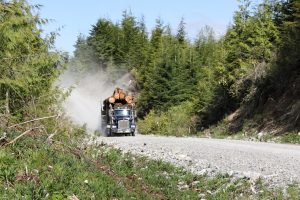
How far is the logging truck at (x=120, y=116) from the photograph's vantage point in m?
29.8

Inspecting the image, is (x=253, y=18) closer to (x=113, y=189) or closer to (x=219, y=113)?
(x=219, y=113)

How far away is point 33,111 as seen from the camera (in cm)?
1209

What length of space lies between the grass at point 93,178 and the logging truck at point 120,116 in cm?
1706

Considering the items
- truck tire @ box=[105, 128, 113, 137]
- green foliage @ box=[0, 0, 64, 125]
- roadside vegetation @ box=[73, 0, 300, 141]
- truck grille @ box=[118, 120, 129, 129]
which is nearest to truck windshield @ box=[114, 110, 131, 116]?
truck grille @ box=[118, 120, 129, 129]

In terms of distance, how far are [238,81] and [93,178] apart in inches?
1065

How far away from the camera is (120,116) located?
30.3m

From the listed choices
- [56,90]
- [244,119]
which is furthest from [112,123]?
[56,90]

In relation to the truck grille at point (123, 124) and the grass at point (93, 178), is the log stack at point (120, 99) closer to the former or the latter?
the truck grille at point (123, 124)

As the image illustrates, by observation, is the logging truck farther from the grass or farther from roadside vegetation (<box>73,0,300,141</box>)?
the grass

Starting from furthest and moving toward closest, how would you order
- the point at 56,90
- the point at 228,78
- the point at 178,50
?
the point at 178,50, the point at 228,78, the point at 56,90

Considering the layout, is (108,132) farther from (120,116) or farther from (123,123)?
(123,123)

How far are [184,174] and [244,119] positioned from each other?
18908 mm

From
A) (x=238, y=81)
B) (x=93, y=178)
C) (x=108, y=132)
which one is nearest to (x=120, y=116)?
(x=108, y=132)

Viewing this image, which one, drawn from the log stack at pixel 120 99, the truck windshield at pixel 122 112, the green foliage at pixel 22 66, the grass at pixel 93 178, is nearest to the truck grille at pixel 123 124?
the truck windshield at pixel 122 112
